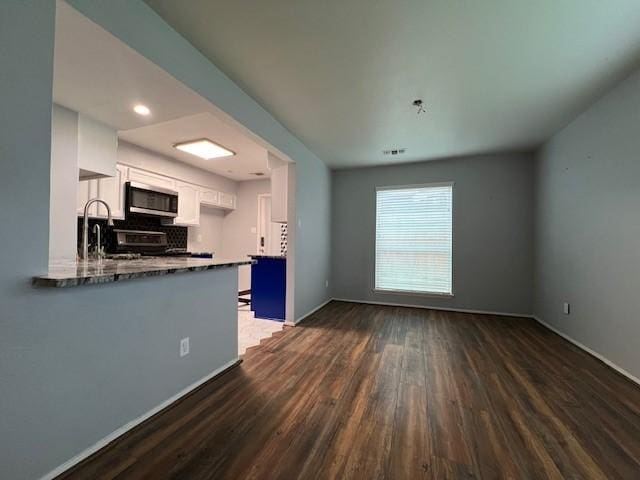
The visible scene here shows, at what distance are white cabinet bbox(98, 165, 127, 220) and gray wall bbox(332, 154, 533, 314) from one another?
12.5 ft

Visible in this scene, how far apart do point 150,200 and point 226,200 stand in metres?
1.72

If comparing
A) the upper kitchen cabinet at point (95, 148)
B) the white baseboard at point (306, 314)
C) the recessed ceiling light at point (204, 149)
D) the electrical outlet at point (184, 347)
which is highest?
the recessed ceiling light at point (204, 149)

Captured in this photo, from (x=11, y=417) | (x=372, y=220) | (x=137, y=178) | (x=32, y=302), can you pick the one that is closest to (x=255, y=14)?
(x=32, y=302)

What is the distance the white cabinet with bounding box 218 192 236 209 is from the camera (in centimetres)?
540

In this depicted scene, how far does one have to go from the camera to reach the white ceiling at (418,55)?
159 cm

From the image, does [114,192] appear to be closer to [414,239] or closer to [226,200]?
[226,200]

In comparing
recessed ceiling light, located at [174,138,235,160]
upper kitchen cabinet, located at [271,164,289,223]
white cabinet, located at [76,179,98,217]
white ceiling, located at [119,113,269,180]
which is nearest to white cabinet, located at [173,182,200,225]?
white ceiling, located at [119,113,269,180]

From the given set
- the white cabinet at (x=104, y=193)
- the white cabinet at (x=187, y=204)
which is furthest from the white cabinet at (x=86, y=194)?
the white cabinet at (x=187, y=204)

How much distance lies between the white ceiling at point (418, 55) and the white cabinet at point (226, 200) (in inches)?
113

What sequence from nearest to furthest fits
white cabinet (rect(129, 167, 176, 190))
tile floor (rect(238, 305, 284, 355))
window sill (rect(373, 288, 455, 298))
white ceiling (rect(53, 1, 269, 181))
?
white ceiling (rect(53, 1, 269, 181)) → tile floor (rect(238, 305, 284, 355)) → white cabinet (rect(129, 167, 176, 190)) → window sill (rect(373, 288, 455, 298))

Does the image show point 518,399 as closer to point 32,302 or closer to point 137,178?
point 32,302

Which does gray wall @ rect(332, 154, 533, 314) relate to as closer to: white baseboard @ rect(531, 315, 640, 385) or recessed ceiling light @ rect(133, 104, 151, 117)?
white baseboard @ rect(531, 315, 640, 385)

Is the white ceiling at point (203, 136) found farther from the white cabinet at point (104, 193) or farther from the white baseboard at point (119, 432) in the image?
the white baseboard at point (119, 432)

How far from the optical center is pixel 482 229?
4.18m
